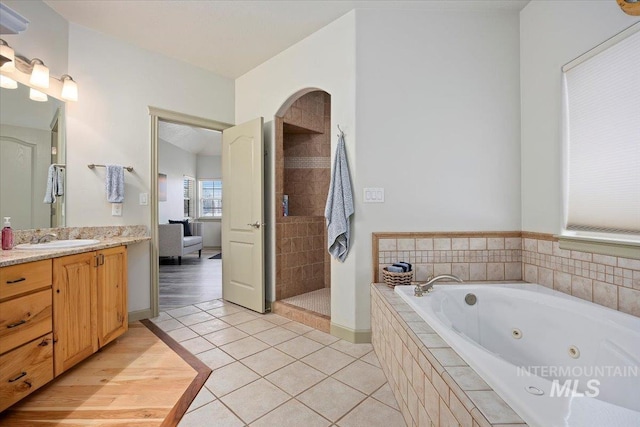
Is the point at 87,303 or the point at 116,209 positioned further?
the point at 116,209

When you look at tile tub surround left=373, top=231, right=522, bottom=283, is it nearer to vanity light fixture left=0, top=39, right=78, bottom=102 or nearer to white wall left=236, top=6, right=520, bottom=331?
white wall left=236, top=6, right=520, bottom=331

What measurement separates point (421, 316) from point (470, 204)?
1216 mm

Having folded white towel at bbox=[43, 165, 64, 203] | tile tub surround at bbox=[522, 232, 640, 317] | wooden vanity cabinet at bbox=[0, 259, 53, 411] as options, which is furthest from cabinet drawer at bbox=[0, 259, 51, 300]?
tile tub surround at bbox=[522, 232, 640, 317]

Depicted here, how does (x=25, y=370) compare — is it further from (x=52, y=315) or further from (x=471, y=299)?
(x=471, y=299)

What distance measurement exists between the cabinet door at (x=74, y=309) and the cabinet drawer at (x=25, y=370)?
59 millimetres

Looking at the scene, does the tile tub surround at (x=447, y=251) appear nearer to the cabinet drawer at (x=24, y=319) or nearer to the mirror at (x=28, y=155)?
the cabinet drawer at (x=24, y=319)

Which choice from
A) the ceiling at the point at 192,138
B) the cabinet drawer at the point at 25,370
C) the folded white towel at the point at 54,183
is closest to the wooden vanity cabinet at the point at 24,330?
the cabinet drawer at the point at 25,370

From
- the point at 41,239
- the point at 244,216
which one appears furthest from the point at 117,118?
the point at 244,216

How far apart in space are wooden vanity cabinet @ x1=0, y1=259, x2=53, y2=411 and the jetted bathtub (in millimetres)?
2057

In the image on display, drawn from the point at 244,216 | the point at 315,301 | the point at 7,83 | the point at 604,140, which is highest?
the point at 7,83

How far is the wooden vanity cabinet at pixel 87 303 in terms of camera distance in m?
1.75

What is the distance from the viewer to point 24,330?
1.54 meters

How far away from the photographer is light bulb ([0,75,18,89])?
1953mm

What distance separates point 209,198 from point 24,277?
6.75m
